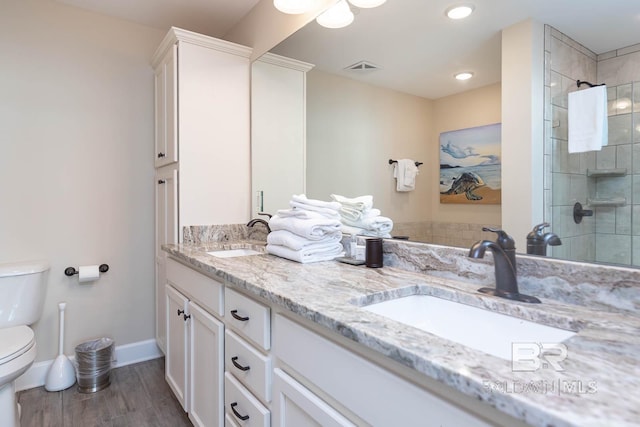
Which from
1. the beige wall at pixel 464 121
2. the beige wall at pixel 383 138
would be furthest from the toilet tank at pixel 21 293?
the beige wall at pixel 464 121

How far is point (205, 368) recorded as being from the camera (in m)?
1.48

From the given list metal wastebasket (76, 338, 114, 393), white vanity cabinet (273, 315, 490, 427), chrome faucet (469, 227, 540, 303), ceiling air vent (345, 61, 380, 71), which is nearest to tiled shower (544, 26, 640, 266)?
chrome faucet (469, 227, 540, 303)

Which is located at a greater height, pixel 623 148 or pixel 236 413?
pixel 623 148

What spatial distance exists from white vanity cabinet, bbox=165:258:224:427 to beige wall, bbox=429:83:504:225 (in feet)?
2.90

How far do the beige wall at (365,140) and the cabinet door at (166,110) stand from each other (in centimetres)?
82

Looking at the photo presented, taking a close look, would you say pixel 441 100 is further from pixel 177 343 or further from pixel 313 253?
pixel 177 343

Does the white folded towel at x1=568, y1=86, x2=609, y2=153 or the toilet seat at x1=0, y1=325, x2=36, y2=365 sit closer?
the white folded towel at x1=568, y1=86, x2=609, y2=153

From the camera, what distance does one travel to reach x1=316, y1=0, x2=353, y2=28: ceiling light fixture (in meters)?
1.60

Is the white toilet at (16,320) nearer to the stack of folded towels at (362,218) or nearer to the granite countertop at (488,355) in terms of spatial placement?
the granite countertop at (488,355)

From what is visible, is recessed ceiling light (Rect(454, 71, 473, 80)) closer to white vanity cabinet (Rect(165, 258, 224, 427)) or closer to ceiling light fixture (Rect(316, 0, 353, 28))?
ceiling light fixture (Rect(316, 0, 353, 28))

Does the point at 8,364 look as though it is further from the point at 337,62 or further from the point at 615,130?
the point at 615,130

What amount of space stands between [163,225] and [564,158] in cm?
219

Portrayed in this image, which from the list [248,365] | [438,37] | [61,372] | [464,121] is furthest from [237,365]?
[61,372]

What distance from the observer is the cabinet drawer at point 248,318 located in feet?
3.45
